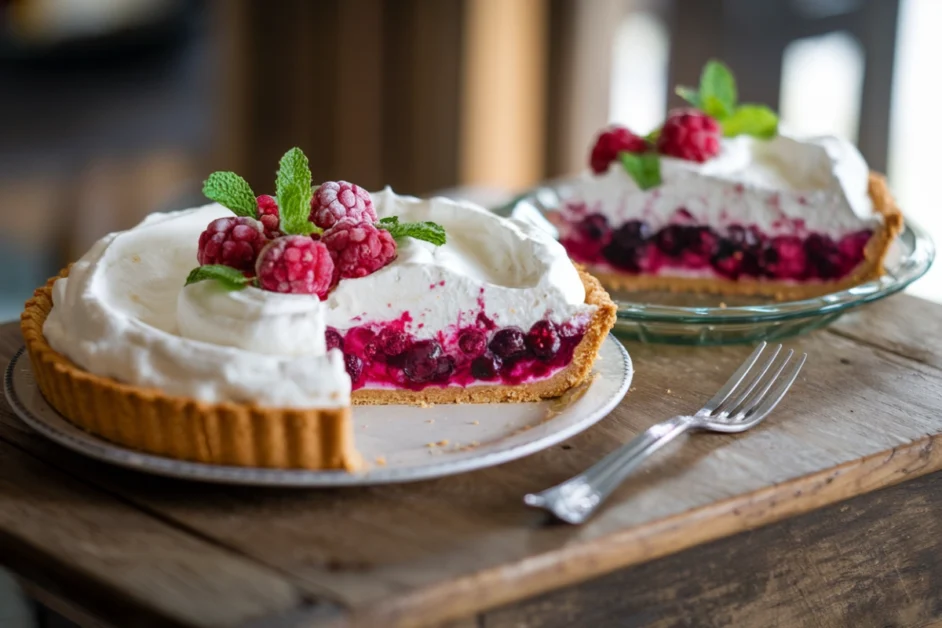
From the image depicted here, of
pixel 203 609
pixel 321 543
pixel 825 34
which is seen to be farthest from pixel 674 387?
pixel 825 34

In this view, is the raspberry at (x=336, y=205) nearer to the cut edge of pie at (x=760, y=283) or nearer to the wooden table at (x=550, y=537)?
the wooden table at (x=550, y=537)

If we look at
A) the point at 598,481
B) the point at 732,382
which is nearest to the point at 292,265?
the point at 598,481

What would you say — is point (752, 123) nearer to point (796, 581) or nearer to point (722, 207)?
point (722, 207)

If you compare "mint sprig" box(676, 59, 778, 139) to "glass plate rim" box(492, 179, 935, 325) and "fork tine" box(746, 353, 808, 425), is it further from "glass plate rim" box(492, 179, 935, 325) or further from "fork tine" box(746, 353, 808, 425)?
"fork tine" box(746, 353, 808, 425)

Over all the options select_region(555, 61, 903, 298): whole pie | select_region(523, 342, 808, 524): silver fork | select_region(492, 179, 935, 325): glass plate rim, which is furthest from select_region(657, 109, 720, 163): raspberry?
select_region(523, 342, 808, 524): silver fork

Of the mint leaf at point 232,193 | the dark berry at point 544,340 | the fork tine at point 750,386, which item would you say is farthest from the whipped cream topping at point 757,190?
the mint leaf at point 232,193

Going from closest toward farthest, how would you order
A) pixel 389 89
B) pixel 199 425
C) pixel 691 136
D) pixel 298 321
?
pixel 199 425, pixel 298 321, pixel 691 136, pixel 389 89

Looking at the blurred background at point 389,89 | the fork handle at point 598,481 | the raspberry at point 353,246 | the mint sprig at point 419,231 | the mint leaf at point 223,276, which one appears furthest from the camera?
the blurred background at point 389,89
